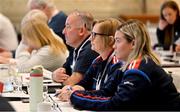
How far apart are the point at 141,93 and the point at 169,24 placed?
4481mm

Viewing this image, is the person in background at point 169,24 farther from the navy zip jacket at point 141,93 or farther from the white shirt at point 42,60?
the navy zip jacket at point 141,93

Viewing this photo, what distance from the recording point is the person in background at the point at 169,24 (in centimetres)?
677

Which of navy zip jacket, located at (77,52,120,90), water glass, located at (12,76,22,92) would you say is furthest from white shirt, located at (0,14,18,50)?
navy zip jacket, located at (77,52,120,90)

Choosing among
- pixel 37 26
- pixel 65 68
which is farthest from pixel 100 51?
pixel 37 26

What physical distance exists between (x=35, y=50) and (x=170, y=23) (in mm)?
2848

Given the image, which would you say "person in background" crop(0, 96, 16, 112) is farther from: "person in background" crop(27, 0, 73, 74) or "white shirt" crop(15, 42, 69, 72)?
"person in background" crop(27, 0, 73, 74)

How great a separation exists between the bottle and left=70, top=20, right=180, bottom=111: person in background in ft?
0.73

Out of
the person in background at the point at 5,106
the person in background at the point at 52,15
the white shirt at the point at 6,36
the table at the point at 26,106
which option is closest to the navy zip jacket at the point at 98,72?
the table at the point at 26,106

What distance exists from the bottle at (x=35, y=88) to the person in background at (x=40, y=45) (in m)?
1.75

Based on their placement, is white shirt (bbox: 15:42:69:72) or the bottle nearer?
the bottle

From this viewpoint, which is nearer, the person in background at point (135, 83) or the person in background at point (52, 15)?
the person in background at point (135, 83)

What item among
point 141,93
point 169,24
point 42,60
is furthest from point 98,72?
point 169,24

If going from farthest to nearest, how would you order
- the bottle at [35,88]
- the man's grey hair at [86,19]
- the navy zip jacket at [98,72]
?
the man's grey hair at [86,19], the navy zip jacket at [98,72], the bottle at [35,88]

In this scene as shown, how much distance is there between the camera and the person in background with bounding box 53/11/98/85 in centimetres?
367
